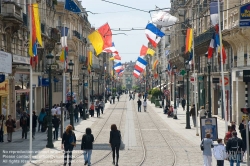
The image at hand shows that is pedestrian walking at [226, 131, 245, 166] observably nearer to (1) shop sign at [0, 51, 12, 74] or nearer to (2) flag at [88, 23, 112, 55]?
(1) shop sign at [0, 51, 12, 74]

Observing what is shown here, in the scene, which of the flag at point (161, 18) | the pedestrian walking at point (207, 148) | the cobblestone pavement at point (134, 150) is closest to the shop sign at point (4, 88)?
the cobblestone pavement at point (134, 150)

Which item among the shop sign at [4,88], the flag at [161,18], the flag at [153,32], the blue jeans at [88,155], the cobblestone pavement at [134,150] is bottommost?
the cobblestone pavement at [134,150]

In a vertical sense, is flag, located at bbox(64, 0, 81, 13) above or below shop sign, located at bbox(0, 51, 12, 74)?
above

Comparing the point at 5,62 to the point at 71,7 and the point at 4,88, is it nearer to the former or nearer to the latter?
the point at 71,7

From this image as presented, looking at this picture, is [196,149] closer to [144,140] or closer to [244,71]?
[144,140]

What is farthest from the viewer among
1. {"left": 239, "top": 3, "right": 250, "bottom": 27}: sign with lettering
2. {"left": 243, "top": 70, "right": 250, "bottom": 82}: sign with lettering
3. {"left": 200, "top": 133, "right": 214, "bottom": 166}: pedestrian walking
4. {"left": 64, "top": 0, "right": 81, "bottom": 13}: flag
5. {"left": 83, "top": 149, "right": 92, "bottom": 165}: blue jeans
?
{"left": 243, "top": 70, "right": 250, "bottom": 82}: sign with lettering

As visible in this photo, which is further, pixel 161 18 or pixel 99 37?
pixel 161 18

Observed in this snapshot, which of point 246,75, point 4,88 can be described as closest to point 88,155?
point 4,88

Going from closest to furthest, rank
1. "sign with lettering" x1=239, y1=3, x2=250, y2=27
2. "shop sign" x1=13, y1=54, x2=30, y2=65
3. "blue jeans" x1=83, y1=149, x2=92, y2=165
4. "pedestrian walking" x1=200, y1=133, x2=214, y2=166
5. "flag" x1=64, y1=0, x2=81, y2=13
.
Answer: "pedestrian walking" x1=200, y1=133, x2=214, y2=166 < "blue jeans" x1=83, y1=149, x2=92, y2=165 < "sign with lettering" x1=239, y1=3, x2=250, y2=27 < "shop sign" x1=13, y1=54, x2=30, y2=65 < "flag" x1=64, y1=0, x2=81, y2=13

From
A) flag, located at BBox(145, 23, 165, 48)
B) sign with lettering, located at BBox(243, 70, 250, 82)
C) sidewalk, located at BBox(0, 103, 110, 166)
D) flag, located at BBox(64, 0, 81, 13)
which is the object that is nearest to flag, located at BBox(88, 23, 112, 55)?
flag, located at BBox(145, 23, 165, 48)

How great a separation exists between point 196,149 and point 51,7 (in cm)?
3368

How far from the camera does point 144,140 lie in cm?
2606

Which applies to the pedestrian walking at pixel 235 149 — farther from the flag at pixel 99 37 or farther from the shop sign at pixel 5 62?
the flag at pixel 99 37

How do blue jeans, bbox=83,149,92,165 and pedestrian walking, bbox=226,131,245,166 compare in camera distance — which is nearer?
pedestrian walking, bbox=226,131,245,166
